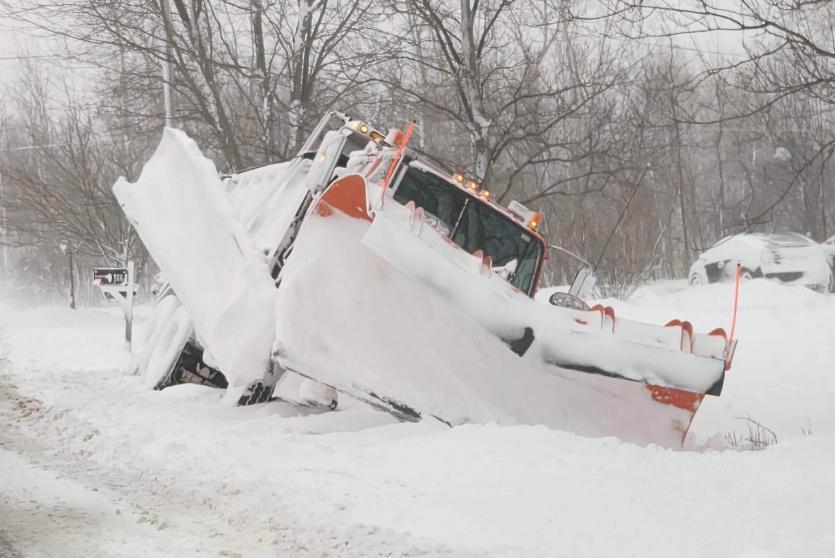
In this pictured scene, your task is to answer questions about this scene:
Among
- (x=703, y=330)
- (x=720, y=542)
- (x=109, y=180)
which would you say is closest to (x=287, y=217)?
(x=720, y=542)

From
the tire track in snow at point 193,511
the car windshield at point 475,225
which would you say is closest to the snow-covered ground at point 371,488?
the tire track in snow at point 193,511

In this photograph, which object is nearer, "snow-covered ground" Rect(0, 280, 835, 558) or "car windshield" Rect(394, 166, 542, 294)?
"snow-covered ground" Rect(0, 280, 835, 558)

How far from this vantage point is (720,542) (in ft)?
12.4

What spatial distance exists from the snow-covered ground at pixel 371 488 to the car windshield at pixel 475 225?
5.32ft

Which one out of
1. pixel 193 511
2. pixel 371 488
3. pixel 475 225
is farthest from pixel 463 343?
pixel 475 225

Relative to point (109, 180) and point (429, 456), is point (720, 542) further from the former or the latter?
point (109, 180)

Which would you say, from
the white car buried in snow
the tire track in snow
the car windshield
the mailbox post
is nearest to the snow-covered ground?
the tire track in snow

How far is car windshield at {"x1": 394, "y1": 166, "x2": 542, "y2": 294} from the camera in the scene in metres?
7.24

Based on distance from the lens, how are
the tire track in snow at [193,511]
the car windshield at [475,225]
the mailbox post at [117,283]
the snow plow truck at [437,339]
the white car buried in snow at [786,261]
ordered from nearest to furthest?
the tire track in snow at [193,511]
the snow plow truck at [437,339]
the car windshield at [475,225]
the mailbox post at [117,283]
the white car buried in snow at [786,261]

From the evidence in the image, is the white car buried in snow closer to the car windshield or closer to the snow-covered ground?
the car windshield

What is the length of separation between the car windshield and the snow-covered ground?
1.62m

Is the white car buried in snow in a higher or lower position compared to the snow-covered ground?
lower

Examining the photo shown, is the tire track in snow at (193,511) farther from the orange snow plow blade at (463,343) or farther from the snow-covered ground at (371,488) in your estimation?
the orange snow plow blade at (463,343)

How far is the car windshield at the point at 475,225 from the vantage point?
23.8 ft
